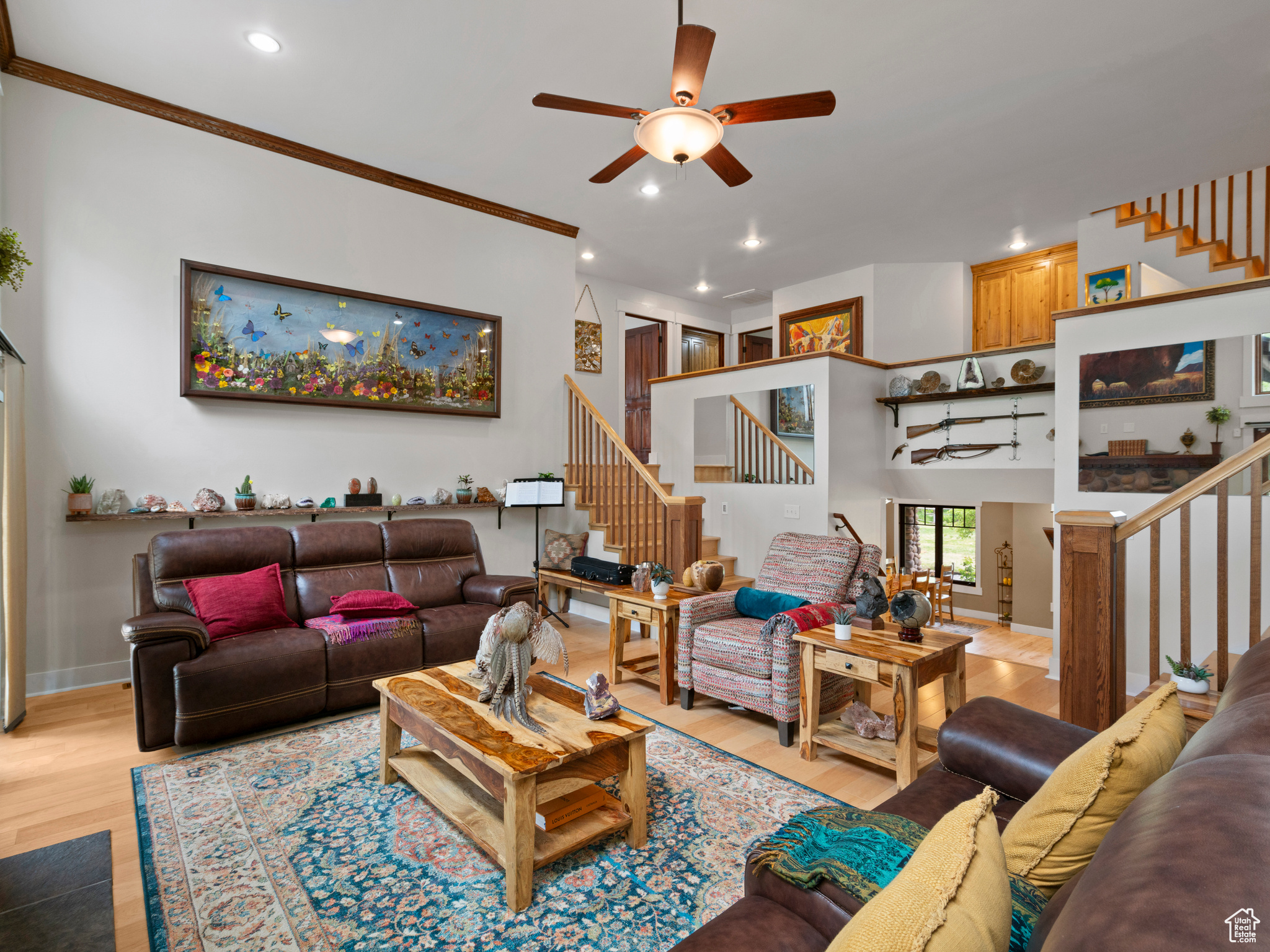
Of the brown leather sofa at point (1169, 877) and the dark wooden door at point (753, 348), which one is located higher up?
the dark wooden door at point (753, 348)

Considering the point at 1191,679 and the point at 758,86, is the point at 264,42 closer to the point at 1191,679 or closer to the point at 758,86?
the point at 758,86

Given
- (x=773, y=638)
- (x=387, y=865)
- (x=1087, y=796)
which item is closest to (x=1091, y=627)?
(x=773, y=638)

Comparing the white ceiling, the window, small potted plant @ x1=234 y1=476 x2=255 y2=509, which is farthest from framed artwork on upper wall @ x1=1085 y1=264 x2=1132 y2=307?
small potted plant @ x1=234 y1=476 x2=255 y2=509

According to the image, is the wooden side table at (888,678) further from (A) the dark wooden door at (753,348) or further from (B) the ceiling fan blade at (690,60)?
(A) the dark wooden door at (753,348)

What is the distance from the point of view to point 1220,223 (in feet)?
16.8

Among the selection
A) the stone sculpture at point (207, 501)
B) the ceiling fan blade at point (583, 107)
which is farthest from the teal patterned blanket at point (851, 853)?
the stone sculpture at point (207, 501)

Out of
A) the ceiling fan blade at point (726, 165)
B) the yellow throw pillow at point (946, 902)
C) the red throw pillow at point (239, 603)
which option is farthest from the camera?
the red throw pillow at point (239, 603)

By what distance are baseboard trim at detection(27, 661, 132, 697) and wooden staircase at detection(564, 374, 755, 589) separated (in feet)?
11.1

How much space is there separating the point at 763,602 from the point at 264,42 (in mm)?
4166

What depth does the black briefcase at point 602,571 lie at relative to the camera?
462cm

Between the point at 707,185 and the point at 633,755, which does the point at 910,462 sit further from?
the point at 633,755

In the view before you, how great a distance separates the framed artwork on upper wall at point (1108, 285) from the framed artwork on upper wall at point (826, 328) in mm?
2100

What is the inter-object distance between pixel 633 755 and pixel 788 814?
2.30 feet

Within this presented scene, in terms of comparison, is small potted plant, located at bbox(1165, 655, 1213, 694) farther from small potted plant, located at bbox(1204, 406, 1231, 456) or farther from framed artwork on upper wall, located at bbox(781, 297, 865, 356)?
framed artwork on upper wall, located at bbox(781, 297, 865, 356)
